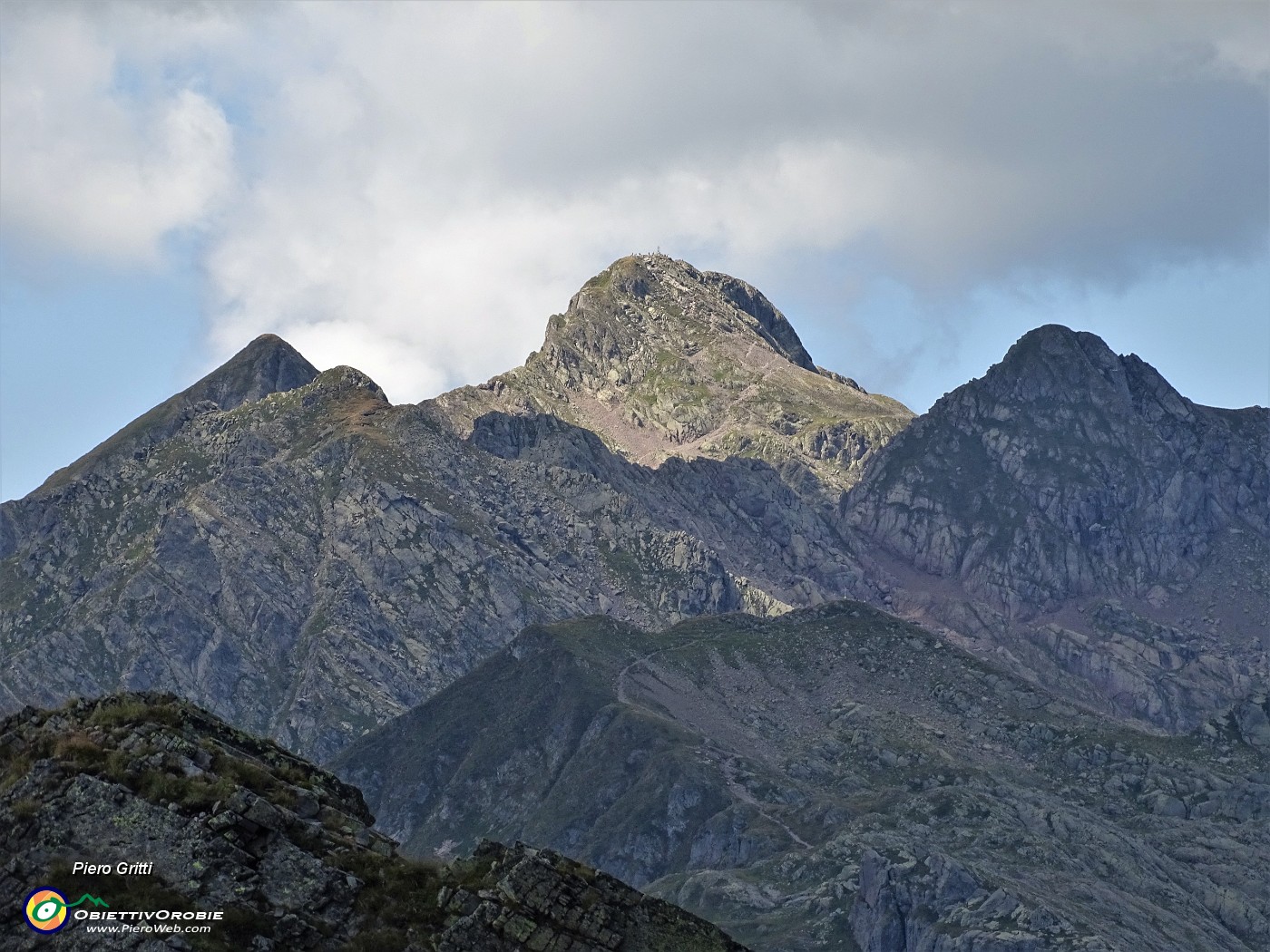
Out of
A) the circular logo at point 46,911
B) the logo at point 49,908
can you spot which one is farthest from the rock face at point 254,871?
the circular logo at point 46,911

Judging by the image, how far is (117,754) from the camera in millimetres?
79375

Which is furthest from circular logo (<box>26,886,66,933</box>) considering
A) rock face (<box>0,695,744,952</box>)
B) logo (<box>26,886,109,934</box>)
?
rock face (<box>0,695,744,952</box>)

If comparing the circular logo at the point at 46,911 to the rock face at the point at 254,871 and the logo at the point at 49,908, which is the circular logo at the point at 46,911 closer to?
the logo at the point at 49,908

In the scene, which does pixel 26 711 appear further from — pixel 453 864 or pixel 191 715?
pixel 453 864

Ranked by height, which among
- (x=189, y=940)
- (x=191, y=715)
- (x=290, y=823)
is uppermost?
(x=191, y=715)

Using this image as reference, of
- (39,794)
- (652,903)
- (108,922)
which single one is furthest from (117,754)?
(652,903)

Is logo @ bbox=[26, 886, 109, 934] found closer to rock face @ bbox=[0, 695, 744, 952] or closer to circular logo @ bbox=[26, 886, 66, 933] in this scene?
circular logo @ bbox=[26, 886, 66, 933]

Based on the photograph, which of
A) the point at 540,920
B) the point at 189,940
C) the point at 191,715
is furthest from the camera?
the point at 191,715

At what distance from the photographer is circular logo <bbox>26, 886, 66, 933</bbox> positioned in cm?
7206

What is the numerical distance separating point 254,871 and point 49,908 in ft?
25.1

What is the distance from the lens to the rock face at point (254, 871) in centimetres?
7338

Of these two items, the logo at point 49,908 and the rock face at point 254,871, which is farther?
the rock face at point 254,871

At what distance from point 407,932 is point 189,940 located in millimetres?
8247

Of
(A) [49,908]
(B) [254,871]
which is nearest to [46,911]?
(A) [49,908]
